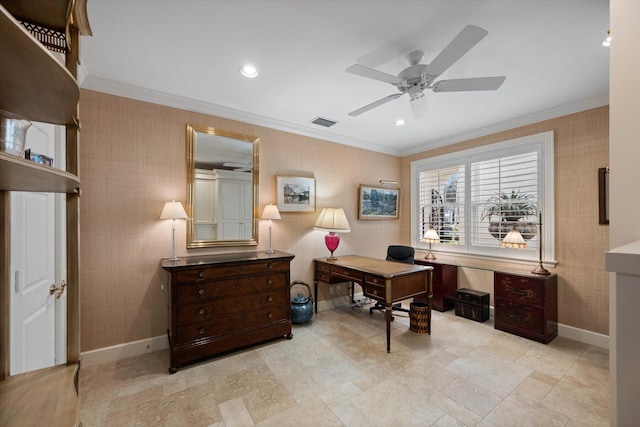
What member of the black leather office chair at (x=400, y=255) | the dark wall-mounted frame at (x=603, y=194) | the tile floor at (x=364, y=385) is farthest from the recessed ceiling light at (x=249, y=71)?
the dark wall-mounted frame at (x=603, y=194)

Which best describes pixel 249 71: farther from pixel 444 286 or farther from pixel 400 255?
pixel 444 286

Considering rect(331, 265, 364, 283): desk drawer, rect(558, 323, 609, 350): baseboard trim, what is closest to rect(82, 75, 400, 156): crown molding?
rect(331, 265, 364, 283): desk drawer

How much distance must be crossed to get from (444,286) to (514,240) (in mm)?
1149

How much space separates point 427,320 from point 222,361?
7.48 feet

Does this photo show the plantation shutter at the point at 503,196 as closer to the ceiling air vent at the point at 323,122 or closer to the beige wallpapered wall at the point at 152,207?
the beige wallpapered wall at the point at 152,207

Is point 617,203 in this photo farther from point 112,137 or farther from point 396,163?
point 396,163

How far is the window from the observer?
3406 mm

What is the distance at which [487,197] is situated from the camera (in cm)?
393

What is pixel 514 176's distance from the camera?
Result: 12.0 ft

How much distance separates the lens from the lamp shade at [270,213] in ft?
11.1

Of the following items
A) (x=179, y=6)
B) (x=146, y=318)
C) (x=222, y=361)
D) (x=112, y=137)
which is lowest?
(x=222, y=361)

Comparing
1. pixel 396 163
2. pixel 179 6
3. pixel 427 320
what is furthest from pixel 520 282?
pixel 179 6

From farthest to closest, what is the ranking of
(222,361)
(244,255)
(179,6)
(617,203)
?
(244,255), (222,361), (179,6), (617,203)

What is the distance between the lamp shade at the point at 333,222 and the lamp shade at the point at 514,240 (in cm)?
197
